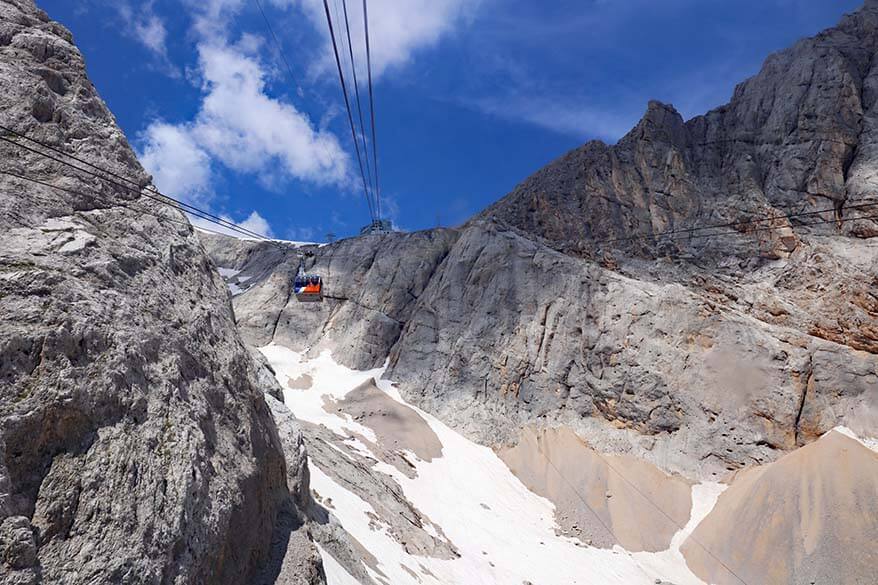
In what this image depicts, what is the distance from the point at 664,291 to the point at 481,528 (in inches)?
944

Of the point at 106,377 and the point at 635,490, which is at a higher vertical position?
the point at 106,377

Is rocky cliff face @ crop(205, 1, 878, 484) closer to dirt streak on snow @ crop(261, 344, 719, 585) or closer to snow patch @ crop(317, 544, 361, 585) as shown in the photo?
dirt streak on snow @ crop(261, 344, 719, 585)

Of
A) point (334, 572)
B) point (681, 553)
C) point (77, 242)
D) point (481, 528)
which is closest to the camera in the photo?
point (77, 242)

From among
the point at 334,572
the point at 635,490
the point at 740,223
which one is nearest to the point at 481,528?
the point at 635,490

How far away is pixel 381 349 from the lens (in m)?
54.1

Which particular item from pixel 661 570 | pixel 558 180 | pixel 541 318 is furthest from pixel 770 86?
pixel 661 570

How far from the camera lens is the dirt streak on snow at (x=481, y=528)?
22109 mm

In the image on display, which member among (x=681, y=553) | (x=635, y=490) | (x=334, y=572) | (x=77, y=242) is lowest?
(x=681, y=553)

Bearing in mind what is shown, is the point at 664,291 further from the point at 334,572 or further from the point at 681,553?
the point at 334,572

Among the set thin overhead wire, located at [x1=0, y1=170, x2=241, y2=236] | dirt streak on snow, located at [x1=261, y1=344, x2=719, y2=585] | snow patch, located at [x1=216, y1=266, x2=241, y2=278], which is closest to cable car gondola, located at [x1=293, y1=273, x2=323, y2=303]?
dirt streak on snow, located at [x1=261, y1=344, x2=719, y2=585]

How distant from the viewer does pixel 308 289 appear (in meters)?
38.4

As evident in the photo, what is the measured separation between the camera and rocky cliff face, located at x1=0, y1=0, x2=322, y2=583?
24.1ft

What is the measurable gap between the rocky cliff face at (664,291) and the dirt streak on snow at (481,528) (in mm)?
4574

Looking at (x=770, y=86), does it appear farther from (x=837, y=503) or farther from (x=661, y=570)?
(x=661, y=570)
